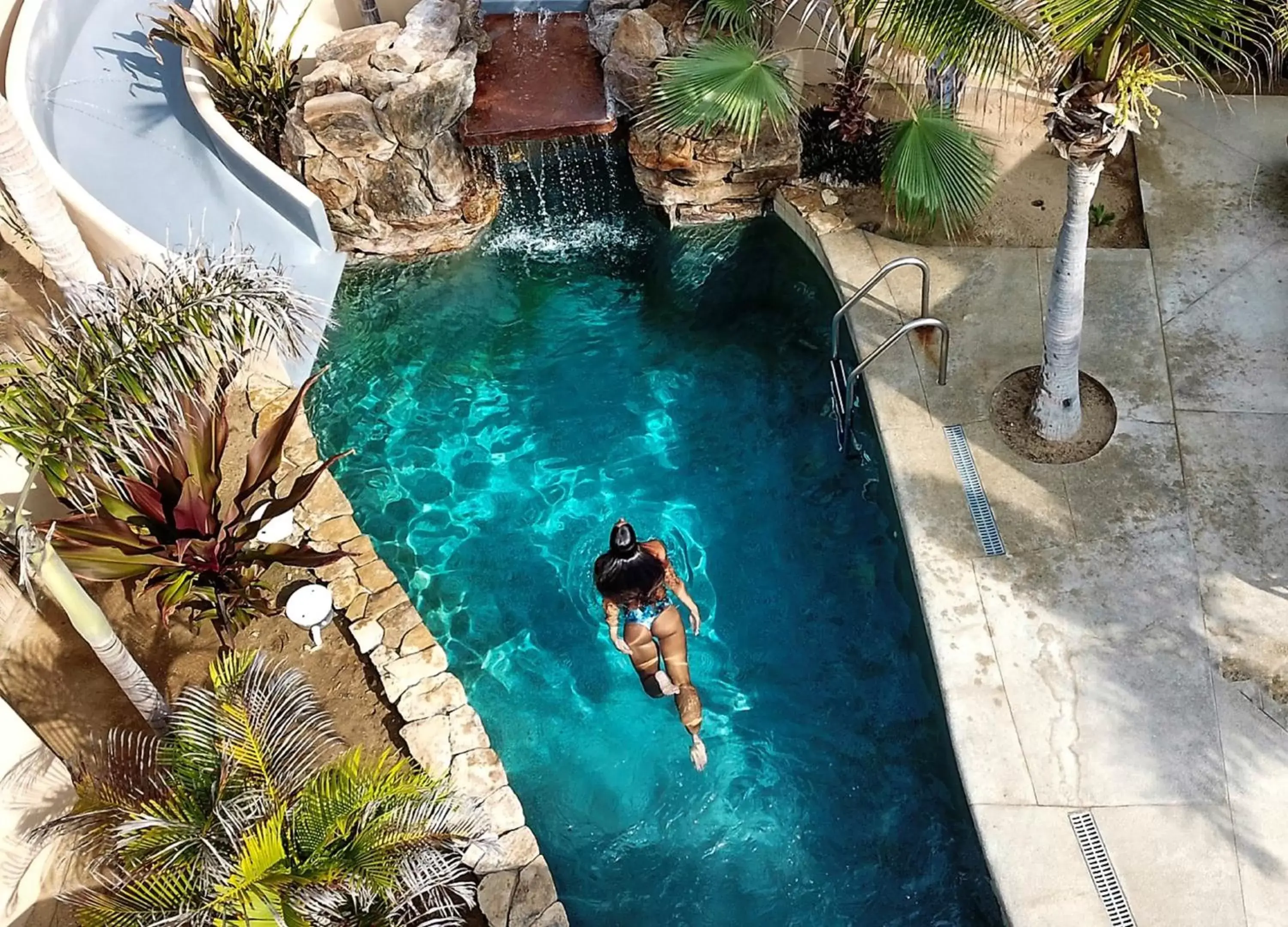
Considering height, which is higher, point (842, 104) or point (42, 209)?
point (42, 209)

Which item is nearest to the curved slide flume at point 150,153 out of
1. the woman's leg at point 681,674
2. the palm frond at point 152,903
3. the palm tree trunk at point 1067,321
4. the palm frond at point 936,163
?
the woman's leg at point 681,674

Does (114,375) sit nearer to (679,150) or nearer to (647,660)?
(647,660)

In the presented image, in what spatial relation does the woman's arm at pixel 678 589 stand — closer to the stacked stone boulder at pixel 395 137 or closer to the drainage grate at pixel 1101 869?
the drainage grate at pixel 1101 869

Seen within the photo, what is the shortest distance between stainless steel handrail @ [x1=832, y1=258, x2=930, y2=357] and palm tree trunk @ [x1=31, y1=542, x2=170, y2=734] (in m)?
5.26

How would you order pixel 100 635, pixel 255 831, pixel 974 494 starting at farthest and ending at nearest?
pixel 974 494 → pixel 100 635 → pixel 255 831

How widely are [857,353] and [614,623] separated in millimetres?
3290

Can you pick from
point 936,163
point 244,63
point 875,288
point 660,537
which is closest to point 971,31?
point 936,163

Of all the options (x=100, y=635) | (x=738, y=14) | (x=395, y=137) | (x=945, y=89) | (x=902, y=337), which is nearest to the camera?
(x=100, y=635)

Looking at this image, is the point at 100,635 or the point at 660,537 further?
the point at 660,537

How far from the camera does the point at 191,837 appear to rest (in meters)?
5.22

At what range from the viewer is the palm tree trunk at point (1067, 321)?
6.88 m

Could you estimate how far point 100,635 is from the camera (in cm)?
586

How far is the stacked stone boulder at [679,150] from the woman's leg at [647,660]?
4693mm

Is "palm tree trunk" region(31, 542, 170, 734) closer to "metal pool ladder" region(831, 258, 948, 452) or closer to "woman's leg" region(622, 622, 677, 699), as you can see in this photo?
"woman's leg" region(622, 622, 677, 699)
